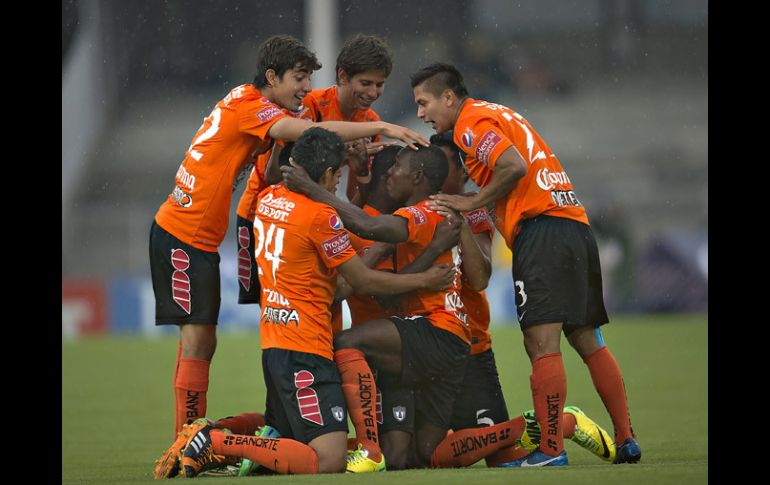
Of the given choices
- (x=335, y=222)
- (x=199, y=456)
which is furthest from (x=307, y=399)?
(x=335, y=222)

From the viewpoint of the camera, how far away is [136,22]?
2783 centimetres

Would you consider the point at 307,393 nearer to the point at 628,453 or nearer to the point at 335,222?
the point at 335,222

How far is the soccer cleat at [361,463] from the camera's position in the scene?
6.39 m

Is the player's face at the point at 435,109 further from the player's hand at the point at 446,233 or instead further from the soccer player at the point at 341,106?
the player's hand at the point at 446,233

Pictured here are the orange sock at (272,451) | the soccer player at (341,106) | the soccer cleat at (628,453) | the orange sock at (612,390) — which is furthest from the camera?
the soccer player at (341,106)

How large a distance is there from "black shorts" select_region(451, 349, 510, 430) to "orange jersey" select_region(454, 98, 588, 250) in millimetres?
811

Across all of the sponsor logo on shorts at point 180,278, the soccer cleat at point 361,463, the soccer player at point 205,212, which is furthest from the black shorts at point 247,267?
the soccer cleat at point 361,463

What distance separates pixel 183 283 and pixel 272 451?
4.67 ft

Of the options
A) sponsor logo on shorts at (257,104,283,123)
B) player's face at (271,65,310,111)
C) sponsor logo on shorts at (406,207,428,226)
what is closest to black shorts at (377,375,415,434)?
sponsor logo on shorts at (406,207,428,226)

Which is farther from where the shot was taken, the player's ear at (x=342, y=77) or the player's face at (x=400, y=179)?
the player's ear at (x=342, y=77)

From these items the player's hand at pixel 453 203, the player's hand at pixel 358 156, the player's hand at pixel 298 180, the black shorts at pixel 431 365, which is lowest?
the black shorts at pixel 431 365

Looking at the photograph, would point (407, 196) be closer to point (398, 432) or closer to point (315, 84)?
point (398, 432)

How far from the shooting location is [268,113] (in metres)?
7.08

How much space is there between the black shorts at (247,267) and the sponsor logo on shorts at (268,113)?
2.79 ft
